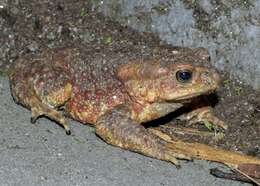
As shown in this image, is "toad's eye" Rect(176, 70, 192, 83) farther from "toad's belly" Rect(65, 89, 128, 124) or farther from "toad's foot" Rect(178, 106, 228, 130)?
"toad's foot" Rect(178, 106, 228, 130)

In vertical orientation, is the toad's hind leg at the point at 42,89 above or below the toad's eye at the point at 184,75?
below

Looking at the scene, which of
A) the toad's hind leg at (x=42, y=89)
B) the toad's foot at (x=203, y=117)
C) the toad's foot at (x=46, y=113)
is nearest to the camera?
the toad's foot at (x=46, y=113)

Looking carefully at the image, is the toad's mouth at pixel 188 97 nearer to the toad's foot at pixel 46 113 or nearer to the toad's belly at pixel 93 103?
the toad's belly at pixel 93 103

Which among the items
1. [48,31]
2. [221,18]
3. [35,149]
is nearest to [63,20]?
[48,31]

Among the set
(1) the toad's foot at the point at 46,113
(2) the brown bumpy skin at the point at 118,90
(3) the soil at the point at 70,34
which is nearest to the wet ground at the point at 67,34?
(3) the soil at the point at 70,34

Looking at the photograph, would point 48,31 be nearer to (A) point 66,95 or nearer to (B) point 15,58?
(B) point 15,58

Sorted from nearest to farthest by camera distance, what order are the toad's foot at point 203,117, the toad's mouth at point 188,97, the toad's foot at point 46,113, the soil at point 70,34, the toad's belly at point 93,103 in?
the toad's mouth at point 188,97, the toad's foot at point 46,113, the toad's belly at point 93,103, the toad's foot at point 203,117, the soil at point 70,34
